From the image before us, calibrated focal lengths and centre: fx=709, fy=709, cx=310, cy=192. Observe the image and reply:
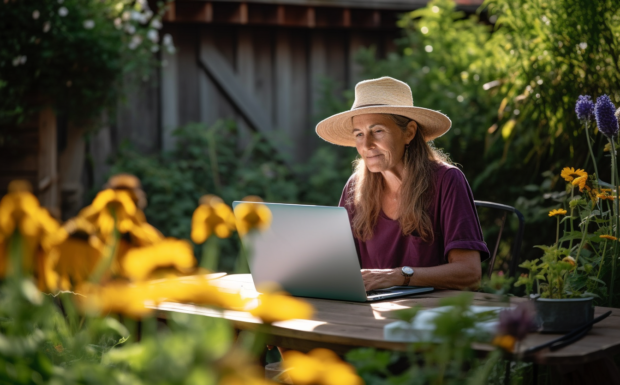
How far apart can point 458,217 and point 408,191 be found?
0.24m

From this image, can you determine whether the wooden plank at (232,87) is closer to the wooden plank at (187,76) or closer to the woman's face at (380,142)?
the wooden plank at (187,76)

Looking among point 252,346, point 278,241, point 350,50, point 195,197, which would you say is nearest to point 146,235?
point 252,346

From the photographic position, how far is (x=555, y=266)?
55.7 inches

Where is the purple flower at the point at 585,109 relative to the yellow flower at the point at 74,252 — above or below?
above

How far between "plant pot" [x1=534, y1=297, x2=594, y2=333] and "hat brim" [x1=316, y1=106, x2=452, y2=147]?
3.85 feet

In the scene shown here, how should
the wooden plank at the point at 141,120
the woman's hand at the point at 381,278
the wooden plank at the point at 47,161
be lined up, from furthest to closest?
the wooden plank at the point at 141,120
the wooden plank at the point at 47,161
the woman's hand at the point at 381,278

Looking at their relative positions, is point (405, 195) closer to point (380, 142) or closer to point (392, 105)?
point (380, 142)

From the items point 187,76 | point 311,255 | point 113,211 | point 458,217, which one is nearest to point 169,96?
point 187,76

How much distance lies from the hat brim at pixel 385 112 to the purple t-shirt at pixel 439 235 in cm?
20

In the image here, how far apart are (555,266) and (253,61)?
13.5 feet

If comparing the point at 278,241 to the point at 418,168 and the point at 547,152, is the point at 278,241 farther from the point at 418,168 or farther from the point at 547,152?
the point at 547,152

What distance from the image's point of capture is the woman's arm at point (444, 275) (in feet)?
6.88

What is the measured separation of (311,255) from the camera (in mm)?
1829

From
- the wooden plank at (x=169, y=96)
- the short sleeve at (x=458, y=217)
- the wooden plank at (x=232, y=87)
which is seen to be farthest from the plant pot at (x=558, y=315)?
the wooden plank at (x=169, y=96)
